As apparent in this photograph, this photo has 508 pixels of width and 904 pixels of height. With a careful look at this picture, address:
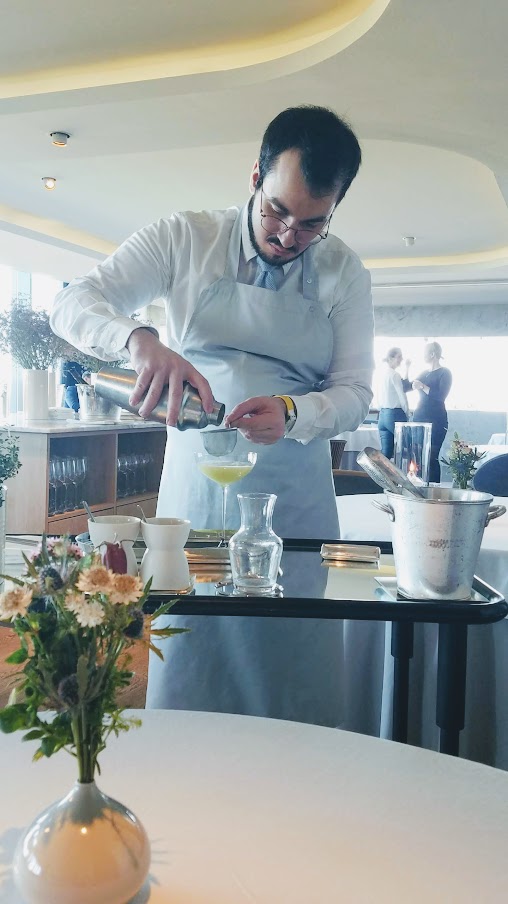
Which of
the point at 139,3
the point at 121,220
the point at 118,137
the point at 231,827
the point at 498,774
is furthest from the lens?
the point at 121,220

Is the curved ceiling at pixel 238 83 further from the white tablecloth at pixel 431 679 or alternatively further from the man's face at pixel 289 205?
the white tablecloth at pixel 431 679

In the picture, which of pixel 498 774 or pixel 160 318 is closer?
pixel 498 774

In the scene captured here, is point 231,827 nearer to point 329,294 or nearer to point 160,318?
point 329,294

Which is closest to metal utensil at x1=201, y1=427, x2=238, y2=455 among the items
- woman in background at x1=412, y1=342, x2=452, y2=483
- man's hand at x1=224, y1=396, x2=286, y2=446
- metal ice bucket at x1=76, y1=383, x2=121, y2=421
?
→ man's hand at x1=224, y1=396, x2=286, y2=446

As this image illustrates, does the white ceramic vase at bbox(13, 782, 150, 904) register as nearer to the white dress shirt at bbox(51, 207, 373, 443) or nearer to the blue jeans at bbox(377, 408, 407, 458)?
the white dress shirt at bbox(51, 207, 373, 443)

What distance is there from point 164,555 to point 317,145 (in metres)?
0.85

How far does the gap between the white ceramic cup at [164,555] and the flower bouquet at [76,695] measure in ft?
1.68

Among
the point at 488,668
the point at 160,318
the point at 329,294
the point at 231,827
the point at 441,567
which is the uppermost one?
the point at 160,318

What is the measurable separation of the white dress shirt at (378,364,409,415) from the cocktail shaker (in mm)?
7234

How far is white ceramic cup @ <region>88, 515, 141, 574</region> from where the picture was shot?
3.62 feet

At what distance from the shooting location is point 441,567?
1.07 metres

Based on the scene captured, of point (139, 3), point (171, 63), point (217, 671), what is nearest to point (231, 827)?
point (217, 671)

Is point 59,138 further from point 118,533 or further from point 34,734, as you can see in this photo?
point 34,734

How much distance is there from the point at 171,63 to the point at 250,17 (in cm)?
53
